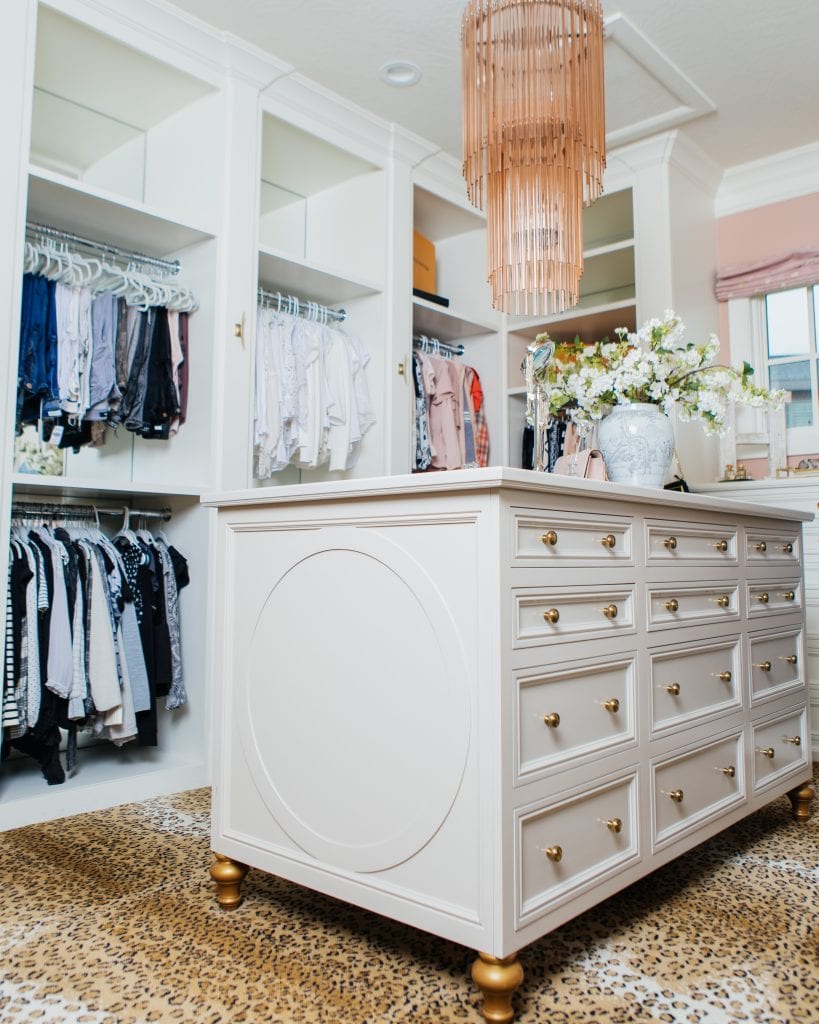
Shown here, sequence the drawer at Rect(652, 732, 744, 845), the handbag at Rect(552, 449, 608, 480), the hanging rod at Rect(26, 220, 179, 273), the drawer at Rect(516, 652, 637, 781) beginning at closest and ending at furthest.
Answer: the drawer at Rect(516, 652, 637, 781), the drawer at Rect(652, 732, 744, 845), the handbag at Rect(552, 449, 608, 480), the hanging rod at Rect(26, 220, 179, 273)

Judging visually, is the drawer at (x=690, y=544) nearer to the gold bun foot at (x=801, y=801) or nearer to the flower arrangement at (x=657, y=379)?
the flower arrangement at (x=657, y=379)

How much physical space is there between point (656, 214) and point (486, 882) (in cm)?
334

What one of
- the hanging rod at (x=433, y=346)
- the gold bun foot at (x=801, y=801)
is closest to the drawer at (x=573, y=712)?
the gold bun foot at (x=801, y=801)

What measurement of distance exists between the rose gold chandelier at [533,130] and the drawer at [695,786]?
1.36m

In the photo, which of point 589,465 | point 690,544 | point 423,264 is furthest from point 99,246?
point 690,544

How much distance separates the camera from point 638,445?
2076mm

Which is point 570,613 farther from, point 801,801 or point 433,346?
point 433,346

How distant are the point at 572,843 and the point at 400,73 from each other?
2928 millimetres

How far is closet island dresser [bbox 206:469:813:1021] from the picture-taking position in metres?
1.35

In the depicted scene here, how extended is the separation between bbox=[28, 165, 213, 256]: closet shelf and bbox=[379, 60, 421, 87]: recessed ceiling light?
99 centimetres

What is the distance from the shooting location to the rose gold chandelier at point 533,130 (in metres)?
2.26

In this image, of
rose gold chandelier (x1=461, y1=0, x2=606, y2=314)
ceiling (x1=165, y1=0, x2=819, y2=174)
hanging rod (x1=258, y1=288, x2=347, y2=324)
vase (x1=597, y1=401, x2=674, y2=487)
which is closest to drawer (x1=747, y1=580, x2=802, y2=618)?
vase (x1=597, y1=401, x2=674, y2=487)

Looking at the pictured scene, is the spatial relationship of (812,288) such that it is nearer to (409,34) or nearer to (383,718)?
(409,34)

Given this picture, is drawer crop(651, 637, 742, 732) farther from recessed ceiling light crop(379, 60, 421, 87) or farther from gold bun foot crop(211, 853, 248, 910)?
recessed ceiling light crop(379, 60, 421, 87)
